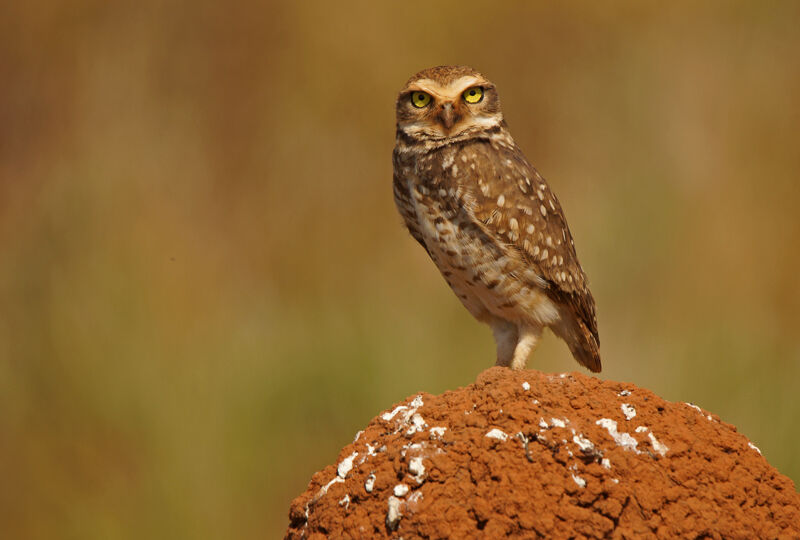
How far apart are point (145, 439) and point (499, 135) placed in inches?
110

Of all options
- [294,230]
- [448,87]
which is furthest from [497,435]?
[294,230]

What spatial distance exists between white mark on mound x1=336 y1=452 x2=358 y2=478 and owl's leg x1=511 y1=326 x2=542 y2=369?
1.46 meters

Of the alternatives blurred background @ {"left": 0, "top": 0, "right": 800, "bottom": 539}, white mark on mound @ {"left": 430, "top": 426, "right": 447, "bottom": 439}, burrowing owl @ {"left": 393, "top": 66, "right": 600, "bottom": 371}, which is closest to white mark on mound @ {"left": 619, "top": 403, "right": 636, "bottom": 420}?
white mark on mound @ {"left": 430, "top": 426, "right": 447, "bottom": 439}

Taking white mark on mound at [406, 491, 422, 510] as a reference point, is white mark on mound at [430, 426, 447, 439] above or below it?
above

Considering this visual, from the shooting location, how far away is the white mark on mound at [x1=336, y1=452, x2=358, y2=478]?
8.80 feet

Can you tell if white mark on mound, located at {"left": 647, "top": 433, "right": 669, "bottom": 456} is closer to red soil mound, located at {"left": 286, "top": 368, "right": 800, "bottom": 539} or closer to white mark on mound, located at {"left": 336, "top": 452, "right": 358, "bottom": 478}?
red soil mound, located at {"left": 286, "top": 368, "right": 800, "bottom": 539}

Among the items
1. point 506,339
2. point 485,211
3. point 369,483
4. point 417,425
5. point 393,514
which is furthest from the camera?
point 506,339

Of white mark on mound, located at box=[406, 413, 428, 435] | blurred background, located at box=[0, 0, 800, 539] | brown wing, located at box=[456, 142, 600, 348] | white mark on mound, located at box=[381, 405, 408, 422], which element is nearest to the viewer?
white mark on mound, located at box=[406, 413, 428, 435]

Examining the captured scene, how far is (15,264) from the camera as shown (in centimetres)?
646

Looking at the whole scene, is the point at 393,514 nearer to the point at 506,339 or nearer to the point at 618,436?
the point at 618,436

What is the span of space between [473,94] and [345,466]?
6.23 ft

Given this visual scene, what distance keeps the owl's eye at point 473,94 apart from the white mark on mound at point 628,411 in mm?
1740

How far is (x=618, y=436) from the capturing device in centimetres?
257

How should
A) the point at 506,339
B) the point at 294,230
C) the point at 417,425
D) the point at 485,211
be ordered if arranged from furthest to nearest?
the point at 294,230, the point at 506,339, the point at 485,211, the point at 417,425
